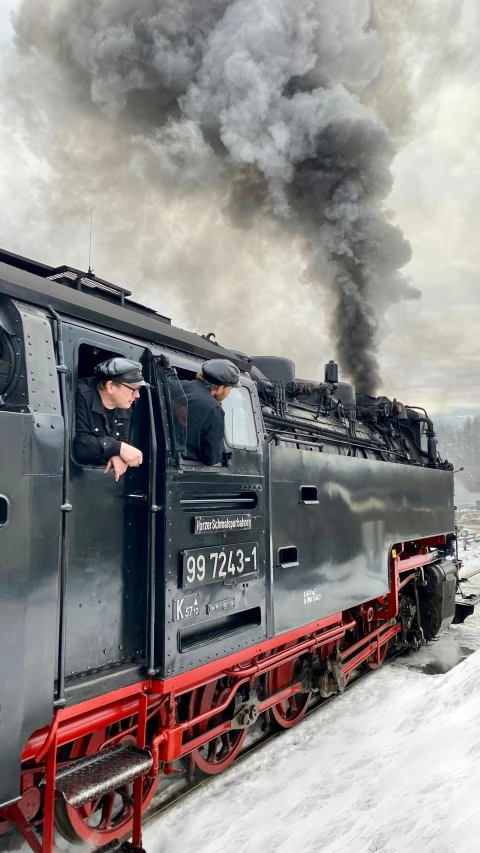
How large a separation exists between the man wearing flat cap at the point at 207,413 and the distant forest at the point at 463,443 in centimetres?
7262

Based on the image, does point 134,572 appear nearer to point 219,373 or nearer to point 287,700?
point 219,373

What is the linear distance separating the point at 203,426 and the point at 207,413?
78 millimetres

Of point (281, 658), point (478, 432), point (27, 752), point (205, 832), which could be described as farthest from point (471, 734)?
point (478, 432)

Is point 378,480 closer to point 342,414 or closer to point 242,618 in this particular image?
point 342,414

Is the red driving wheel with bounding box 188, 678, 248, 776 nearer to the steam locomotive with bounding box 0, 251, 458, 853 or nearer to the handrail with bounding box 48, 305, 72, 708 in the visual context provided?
the steam locomotive with bounding box 0, 251, 458, 853

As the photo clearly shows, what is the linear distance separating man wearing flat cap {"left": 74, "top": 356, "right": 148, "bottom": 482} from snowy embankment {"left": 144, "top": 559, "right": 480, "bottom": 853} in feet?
7.91

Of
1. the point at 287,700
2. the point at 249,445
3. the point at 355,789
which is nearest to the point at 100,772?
the point at 249,445

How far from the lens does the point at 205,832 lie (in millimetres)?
3371

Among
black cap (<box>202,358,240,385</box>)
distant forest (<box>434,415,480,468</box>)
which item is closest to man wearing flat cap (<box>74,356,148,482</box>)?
black cap (<box>202,358,240,385</box>)

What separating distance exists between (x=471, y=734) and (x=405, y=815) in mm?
1195

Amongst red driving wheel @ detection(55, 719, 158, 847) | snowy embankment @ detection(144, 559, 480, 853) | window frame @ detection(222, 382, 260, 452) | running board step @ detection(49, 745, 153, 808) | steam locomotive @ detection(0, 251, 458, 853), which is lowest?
snowy embankment @ detection(144, 559, 480, 853)

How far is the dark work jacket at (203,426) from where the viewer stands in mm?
3100

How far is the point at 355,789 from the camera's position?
12.3 ft

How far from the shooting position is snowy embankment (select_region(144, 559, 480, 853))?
3.18 metres
